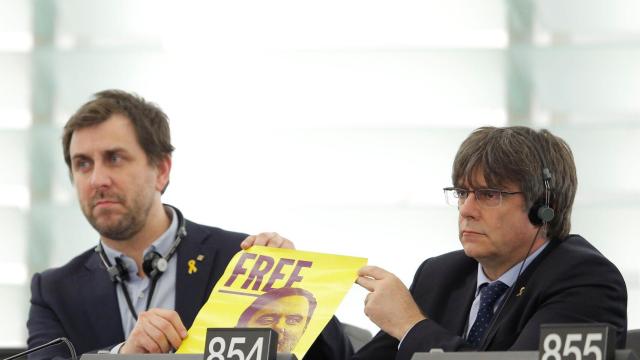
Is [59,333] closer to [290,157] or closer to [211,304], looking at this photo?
[211,304]

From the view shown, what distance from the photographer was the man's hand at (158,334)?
338 centimetres

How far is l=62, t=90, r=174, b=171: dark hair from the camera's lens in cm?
421

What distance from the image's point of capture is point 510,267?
342 cm

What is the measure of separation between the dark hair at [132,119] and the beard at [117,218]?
0.23 m

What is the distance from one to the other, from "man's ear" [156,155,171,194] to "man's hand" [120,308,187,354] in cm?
95

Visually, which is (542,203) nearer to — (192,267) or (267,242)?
(267,242)

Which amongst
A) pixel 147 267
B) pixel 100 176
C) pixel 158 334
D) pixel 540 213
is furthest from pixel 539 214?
pixel 100 176

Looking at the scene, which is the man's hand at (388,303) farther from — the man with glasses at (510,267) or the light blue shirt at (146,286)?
the light blue shirt at (146,286)

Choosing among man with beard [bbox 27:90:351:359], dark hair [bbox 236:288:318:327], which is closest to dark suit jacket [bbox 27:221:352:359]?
man with beard [bbox 27:90:351:359]

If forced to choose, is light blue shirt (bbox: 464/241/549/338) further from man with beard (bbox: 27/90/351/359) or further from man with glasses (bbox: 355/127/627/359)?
man with beard (bbox: 27/90/351/359)

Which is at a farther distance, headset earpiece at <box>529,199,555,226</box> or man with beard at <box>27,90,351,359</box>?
man with beard at <box>27,90,351,359</box>

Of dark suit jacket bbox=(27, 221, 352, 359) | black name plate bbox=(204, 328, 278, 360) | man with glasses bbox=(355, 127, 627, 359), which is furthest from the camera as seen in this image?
dark suit jacket bbox=(27, 221, 352, 359)

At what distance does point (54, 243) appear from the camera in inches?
221

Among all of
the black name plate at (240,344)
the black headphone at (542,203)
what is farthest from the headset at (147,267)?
the black headphone at (542,203)
